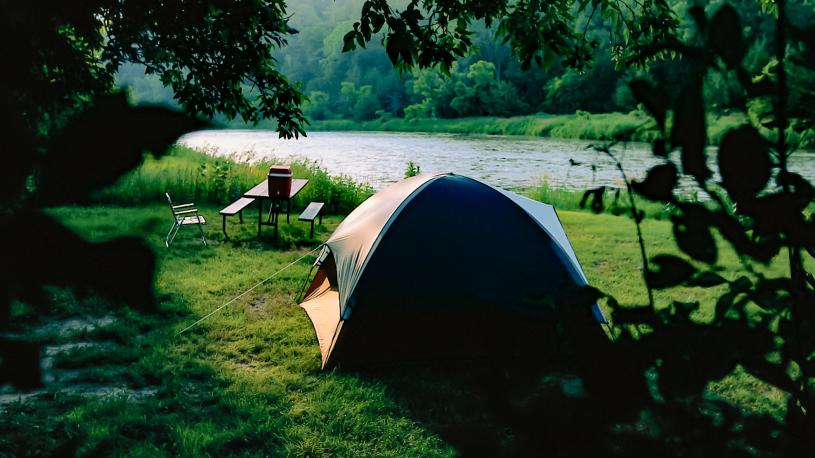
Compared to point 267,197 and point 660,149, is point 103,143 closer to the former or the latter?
point 660,149

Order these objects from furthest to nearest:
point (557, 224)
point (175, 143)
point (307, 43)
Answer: point (307, 43) → point (557, 224) → point (175, 143)

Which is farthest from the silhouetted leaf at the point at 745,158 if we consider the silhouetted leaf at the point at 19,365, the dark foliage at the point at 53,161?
the silhouetted leaf at the point at 19,365

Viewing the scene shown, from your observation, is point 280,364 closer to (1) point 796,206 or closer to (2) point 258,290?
(2) point 258,290

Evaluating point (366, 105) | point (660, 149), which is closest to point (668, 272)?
point (660, 149)

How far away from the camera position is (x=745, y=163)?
623mm

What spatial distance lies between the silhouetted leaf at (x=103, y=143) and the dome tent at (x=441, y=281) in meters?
3.66

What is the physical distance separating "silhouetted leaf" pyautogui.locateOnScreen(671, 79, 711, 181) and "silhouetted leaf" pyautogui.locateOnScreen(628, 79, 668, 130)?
1.4 inches

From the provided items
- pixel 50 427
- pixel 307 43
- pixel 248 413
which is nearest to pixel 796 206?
pixel 248 413

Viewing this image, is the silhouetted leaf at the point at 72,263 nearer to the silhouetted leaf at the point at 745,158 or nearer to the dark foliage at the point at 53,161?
the dark foliage at the point at 53,161

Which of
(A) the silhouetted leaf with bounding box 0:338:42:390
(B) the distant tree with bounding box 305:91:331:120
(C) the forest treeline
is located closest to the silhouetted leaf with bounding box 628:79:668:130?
(A) the silhouetted leaf with bounding box 0:338:42:390

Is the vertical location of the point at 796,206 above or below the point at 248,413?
above

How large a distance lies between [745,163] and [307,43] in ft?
254

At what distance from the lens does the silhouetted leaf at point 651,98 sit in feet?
2.15

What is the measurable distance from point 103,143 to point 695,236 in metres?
0.62
